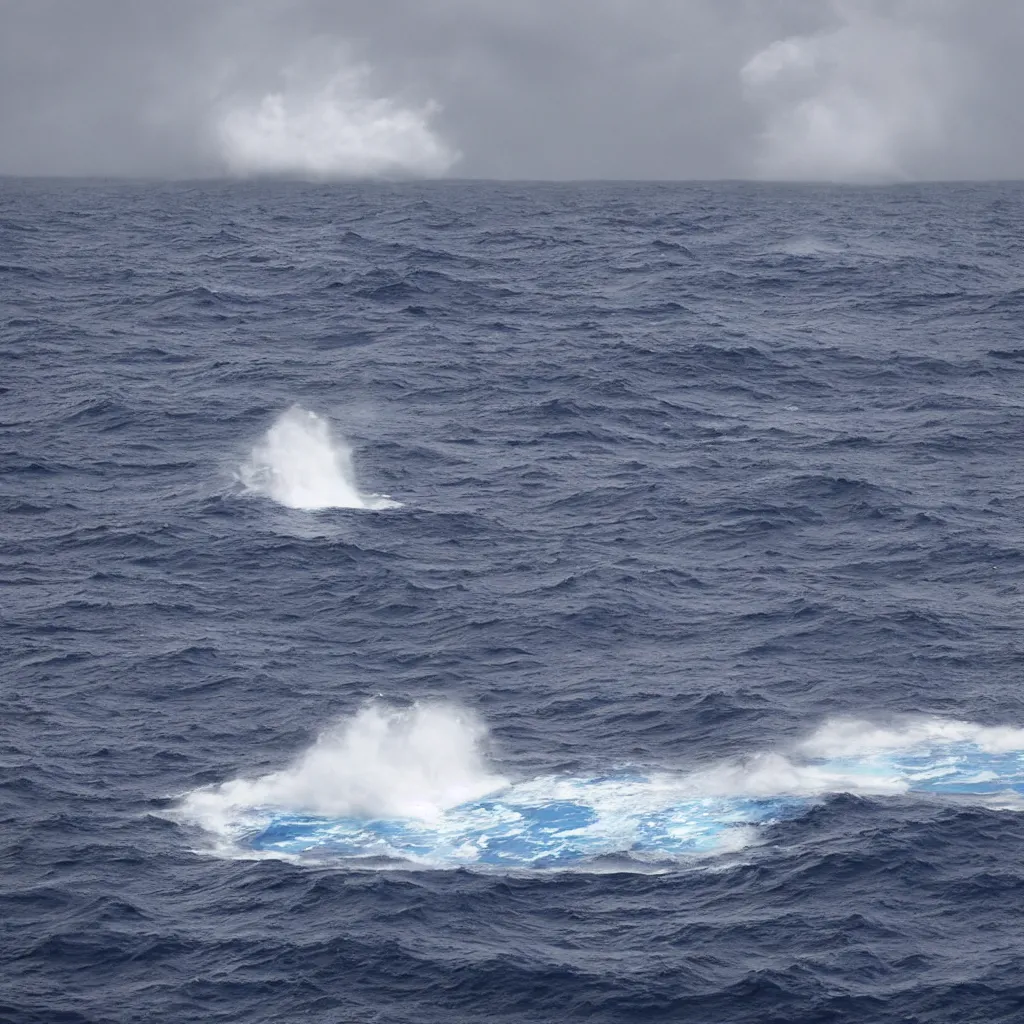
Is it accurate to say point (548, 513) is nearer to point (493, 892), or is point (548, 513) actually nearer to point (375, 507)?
point (375, 507)

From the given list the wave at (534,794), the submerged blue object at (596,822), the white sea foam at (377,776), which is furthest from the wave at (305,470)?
the submerged blue object at (596,822)

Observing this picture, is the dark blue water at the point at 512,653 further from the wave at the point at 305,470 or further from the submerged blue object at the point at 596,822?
the wave at the point at 305,470

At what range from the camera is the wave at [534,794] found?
216 ft

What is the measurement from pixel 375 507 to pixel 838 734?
111 feet

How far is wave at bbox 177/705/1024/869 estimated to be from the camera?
65.8 metres

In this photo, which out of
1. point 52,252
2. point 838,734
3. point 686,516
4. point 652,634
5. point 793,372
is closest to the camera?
point 838,734

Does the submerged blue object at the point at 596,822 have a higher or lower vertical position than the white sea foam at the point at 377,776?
lower

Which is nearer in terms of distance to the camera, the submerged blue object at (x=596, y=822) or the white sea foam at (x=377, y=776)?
the submerged blue object at (x=596, y=822)

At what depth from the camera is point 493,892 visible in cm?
6209

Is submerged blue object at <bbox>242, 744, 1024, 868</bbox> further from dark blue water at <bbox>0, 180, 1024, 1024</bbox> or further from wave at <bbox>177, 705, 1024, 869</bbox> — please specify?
dark blue water at <bbox>0, 180, 1024, 1024</bbox>

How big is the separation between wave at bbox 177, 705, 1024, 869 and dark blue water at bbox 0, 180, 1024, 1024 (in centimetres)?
19

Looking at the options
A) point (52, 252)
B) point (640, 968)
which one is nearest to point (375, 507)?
point (640, 968)

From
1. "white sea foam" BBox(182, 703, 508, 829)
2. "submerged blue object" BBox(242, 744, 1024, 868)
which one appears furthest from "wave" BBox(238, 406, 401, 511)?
"submerged blue object" BBox(242, 744, 1024, 868)

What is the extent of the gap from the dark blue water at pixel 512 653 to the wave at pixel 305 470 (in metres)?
0.37
